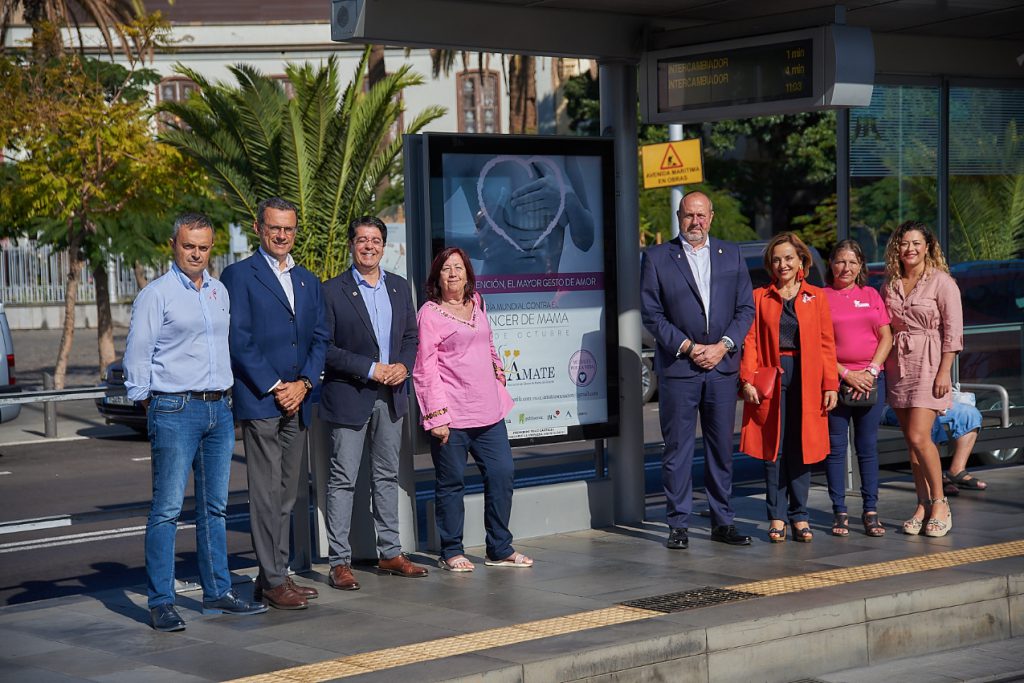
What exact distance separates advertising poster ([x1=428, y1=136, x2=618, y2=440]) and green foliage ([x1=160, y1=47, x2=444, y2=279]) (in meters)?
14.0

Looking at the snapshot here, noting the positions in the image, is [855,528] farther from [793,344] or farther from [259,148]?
[259,148]

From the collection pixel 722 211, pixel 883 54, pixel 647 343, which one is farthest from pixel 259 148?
pixel 883 54

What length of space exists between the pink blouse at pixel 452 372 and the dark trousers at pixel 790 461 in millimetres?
1815

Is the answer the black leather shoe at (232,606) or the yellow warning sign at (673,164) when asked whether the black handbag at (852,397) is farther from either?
the yellow warning sign at (673,164)

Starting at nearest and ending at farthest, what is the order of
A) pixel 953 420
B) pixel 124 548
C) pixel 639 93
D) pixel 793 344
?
pixel 793 344 < pixel 639 93 < pixel 124 548 < pixel 953 420

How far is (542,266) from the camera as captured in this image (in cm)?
888

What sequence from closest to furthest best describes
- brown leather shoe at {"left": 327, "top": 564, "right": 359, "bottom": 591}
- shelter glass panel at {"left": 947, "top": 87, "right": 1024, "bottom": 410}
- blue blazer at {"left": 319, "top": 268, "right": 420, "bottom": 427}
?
brown leather shoe at {"left": 327, "top": 564, "right": 359, "bottom": 591}
blue blazer at {"left": 319, "top": 268, "right": 420, "bottom": 427}
shelter glass panel at {"left": 947, "top": 87, "right": 1024, "bottom": 410}

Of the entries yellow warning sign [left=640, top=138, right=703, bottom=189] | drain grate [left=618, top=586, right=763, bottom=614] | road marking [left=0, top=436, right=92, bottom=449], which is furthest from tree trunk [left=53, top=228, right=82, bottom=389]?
drain grate [left=618, top=586, right=763, bottom=614]

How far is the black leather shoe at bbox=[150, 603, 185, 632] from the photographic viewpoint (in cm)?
664

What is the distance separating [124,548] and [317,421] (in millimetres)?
3048

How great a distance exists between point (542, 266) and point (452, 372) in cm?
128

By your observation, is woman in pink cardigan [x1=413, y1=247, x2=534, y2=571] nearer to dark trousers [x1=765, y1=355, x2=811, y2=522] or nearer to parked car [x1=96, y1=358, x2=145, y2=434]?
dark trousers [x1=765, y1=355, x2=811, y2=522]

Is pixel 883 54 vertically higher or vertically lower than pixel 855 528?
higher

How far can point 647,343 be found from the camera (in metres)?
19.4
